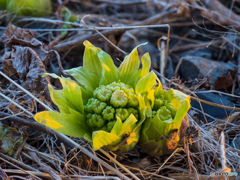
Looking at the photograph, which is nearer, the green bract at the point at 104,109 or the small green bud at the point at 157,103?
the green bract at the point at 104,109

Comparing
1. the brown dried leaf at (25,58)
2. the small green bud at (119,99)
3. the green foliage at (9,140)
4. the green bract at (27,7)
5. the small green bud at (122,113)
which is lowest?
the green foliage at (9,140)

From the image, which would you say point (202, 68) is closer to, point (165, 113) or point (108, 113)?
point (165, 113)

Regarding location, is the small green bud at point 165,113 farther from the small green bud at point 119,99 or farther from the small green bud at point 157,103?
the small green bud at point 119,99

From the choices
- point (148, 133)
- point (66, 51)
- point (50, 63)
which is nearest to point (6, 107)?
point (50, 63)

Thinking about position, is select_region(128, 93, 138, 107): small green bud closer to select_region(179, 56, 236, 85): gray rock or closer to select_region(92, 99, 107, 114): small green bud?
select_region(92, 99, 107, 114): small green bud

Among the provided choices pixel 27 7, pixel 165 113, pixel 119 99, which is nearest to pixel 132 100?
pixel 119 99

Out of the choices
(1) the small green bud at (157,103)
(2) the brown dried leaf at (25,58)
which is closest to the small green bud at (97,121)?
(1) the small green bud at (157,103)

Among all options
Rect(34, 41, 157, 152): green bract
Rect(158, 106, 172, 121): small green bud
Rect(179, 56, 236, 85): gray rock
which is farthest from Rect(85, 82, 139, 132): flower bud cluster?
Rect(179, 56, 236, 85): gray rock
